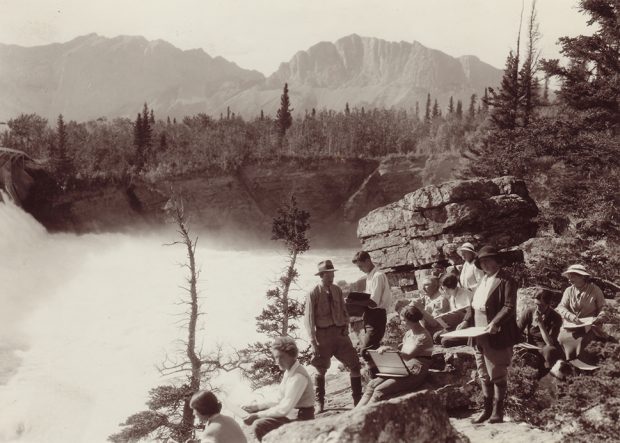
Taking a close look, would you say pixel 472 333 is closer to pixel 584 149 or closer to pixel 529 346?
pixel 529 346

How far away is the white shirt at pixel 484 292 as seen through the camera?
6293mm

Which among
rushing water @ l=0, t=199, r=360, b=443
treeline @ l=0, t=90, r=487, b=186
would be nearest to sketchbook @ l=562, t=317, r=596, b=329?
rushing water @ l=0, t=199, r=360, b=443

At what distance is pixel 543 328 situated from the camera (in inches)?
285

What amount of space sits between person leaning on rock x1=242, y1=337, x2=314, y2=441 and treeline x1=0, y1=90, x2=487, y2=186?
155ft

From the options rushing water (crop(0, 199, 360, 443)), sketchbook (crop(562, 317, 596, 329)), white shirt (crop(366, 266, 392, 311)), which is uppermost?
white shirt (crop(366, 266, 392, 311))

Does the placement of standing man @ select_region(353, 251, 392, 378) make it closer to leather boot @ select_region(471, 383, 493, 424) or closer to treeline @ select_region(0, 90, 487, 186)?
leather boot @ select_region(471, 383, 493, 424)

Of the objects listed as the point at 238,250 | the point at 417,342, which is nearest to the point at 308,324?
the point at 417,342

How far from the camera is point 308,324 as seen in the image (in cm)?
725

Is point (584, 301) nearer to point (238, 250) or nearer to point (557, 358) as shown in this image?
point (557, 358)

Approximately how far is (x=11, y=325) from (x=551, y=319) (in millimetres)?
32000

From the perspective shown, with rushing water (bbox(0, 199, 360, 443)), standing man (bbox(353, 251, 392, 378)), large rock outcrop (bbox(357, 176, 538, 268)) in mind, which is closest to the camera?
standing man (bbox(353, 251, 392, 378))

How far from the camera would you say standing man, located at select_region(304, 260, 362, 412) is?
7.30 metres

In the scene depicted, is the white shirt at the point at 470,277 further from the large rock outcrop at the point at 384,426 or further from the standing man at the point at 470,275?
the large rock outcrop at the point at 384,426

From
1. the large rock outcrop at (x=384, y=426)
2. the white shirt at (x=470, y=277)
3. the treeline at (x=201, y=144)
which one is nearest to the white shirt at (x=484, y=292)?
the large rock outcrop at (x=384, y=426)
